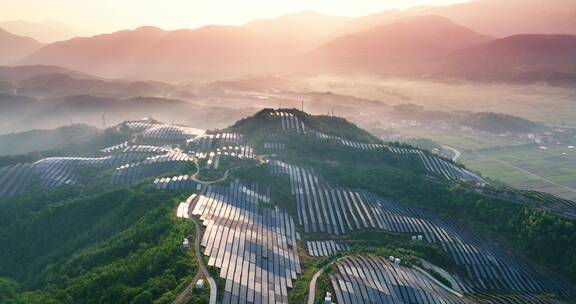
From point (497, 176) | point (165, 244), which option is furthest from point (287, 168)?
point (497, 176)

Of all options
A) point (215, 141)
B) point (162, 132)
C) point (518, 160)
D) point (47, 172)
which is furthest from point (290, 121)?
point (518, 160)

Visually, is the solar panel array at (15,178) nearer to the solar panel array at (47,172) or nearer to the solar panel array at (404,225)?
the solar panel array at (47,172)

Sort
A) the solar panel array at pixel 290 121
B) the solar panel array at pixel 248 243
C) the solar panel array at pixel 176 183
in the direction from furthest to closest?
the solar panel array at pixel 290 121 → the solar panel array at pixel 176 183 → the solar panel array at pixel 248 243

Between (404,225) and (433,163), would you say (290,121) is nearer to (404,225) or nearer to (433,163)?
(433,163)

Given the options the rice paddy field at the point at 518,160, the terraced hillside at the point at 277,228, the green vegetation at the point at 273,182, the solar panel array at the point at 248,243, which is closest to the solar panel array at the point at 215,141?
the terraced hillside at the point at 277,228

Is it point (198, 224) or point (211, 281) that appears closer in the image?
point (211, 281)

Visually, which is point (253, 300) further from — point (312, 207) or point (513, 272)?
point (513, 272)

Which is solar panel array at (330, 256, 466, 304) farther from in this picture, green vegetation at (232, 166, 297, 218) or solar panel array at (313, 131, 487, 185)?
solar panel array at (313, 131, 487, 185)

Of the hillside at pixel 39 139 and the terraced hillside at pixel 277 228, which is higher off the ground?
the terraced hillside at pixel 277 228
